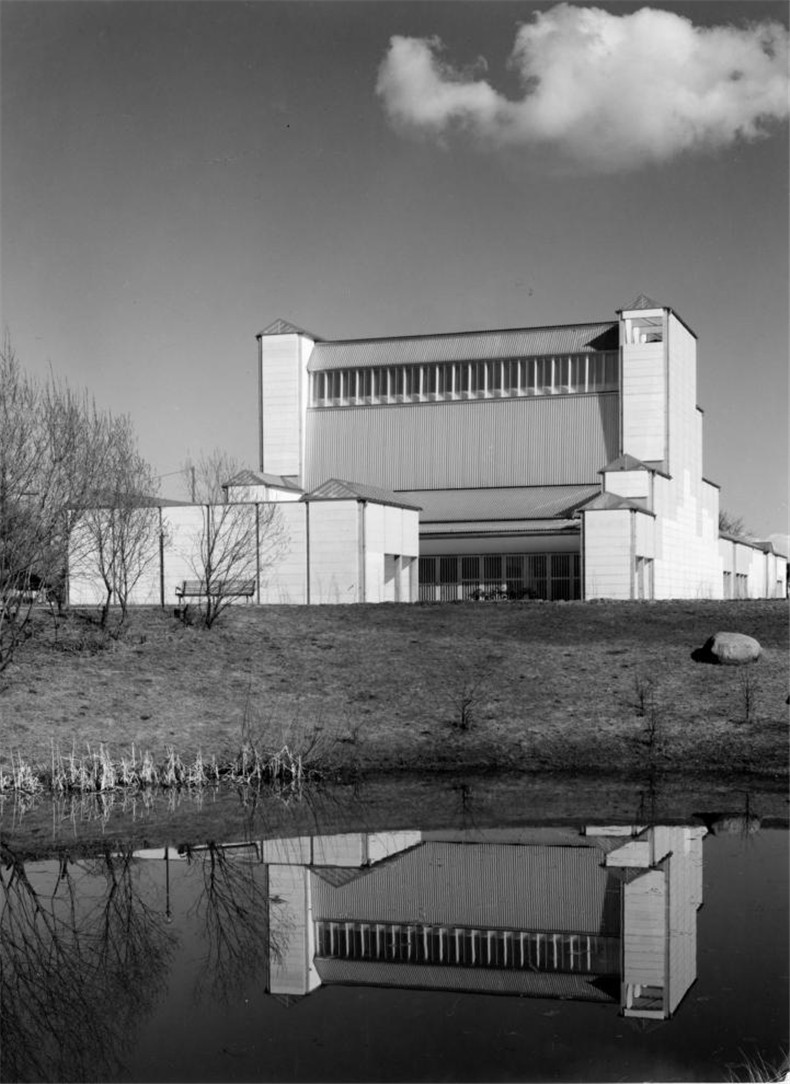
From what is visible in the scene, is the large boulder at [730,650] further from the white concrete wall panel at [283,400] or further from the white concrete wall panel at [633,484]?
the white concrete wall panel at [283,400]

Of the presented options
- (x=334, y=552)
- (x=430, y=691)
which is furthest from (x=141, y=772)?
(x=334, y=552)

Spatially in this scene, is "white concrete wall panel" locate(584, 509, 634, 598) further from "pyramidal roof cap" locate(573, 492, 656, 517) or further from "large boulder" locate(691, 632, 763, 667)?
"large boulder" locate(691, 632, 763, 667)

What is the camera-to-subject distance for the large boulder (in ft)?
90.1

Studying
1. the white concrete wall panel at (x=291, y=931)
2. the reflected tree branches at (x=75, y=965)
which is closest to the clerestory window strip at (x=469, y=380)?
the reflected tree branches at (x=75, y=965)

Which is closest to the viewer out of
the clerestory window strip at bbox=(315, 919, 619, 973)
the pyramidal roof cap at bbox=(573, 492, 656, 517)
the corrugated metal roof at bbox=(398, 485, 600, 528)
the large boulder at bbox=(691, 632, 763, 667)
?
the clerestory window strip at bbox=(315, 919, 619, 973)

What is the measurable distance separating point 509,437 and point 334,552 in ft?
43.0

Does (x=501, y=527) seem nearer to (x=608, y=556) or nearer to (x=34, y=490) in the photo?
(x=608, y=556)

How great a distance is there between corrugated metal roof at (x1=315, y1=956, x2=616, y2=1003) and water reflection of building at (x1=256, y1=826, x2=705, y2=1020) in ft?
0.06

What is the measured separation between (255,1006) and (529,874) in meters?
5.18

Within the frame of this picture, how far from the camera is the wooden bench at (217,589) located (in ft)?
117

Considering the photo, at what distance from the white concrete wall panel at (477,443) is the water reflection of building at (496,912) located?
33381 mm

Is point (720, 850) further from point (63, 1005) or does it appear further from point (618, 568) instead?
point (618, 568)

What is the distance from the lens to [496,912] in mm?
14133

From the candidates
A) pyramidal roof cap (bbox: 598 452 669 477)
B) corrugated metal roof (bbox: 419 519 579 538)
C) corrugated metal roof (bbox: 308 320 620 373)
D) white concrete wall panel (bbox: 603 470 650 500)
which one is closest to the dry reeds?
corrugated metal roof (bbox: 419 519 579 538)
